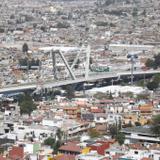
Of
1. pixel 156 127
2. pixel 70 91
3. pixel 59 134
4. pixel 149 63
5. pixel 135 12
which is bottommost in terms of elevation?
pixel 149 63

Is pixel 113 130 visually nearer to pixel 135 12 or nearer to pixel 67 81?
pixel 67 81

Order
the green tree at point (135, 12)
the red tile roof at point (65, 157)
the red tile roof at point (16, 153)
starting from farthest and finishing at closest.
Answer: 1. the green tree at point (135, 12)
2. the red tile roof at point (16, 153)
3. the red tile roof at point (65, 157)

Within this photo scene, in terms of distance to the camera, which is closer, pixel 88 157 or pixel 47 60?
pixel 88 157

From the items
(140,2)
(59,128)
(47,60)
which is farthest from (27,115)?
(140,2)

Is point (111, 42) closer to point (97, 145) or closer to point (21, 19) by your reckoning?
point (21, 19)

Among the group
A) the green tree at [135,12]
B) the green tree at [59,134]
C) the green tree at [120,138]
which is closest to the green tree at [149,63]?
the green tree at [59,134]

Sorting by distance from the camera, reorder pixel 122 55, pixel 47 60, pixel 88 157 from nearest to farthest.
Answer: pixel 88 157 → pixel 47 60 → pixel 122 55

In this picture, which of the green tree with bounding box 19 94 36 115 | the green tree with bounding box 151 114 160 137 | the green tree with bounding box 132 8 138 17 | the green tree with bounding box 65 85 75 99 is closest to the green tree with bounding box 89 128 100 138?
the green tree with bounding box 151 114 160 137

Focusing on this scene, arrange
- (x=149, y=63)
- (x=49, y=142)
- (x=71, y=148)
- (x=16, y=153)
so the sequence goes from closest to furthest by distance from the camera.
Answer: (x=16, y=153) → (x=71, y=148) → (x=49, y=142) → (x=149, y=63)

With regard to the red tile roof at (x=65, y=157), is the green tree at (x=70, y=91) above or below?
below

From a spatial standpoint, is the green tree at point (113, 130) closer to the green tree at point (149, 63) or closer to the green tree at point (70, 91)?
the green tree at point (70, 91)

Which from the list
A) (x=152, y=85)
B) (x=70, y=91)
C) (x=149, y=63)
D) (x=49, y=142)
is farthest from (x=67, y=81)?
(x=49, y=142)
